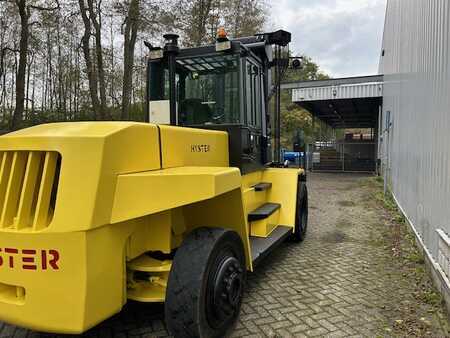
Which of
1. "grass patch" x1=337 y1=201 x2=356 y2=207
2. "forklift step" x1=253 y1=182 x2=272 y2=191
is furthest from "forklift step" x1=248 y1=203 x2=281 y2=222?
"grass patch" x1=337 y1=201 x2=356 y2=207

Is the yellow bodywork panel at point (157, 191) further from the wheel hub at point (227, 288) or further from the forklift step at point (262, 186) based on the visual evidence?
the forklift step at point (262, 186)

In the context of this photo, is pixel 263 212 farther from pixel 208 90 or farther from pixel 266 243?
pixel 208 90

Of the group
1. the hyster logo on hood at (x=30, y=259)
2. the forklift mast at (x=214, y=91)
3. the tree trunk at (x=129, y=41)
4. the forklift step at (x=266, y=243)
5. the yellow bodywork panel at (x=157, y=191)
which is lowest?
the forklift step at (x=266, y=243)

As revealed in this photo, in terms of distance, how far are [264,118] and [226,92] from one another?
43.6 inches

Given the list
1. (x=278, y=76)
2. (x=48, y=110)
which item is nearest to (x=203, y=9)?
(x=48, y=110)

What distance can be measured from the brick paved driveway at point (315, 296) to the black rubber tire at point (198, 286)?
1.75 feet

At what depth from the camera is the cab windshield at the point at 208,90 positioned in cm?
449

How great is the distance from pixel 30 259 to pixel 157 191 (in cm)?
Answer: 87

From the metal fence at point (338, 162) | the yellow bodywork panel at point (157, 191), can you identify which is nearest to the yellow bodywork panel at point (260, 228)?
the yellow bodywork panel at point (157, 191)

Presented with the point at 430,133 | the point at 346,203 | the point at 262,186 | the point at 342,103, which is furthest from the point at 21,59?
the point at 342,103

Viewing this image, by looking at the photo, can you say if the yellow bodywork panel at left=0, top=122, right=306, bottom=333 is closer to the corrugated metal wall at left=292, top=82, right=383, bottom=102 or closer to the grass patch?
the grass patch

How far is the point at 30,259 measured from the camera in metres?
2.35

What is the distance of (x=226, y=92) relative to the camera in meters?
4.54

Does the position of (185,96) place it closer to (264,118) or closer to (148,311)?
(264,118)
